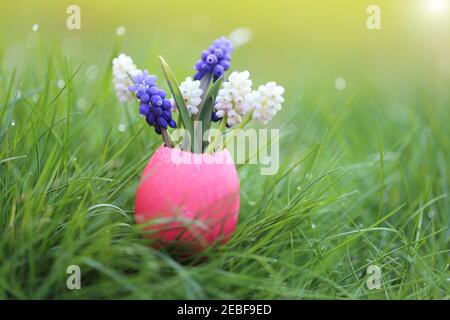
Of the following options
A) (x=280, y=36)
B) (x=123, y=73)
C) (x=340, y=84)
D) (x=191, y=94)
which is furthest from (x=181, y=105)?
(x=280, y=36)

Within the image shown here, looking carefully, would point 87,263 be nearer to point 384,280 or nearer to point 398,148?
point 384,280

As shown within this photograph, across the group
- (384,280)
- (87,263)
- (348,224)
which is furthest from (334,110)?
(87,263)

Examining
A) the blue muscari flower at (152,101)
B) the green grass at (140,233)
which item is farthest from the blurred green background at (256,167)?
the blue muscari flower at (152,101)

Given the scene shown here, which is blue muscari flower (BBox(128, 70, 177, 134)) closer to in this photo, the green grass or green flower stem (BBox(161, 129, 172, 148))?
green flower stem (BBox(161, 129, 172, 148))

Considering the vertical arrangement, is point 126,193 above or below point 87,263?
above

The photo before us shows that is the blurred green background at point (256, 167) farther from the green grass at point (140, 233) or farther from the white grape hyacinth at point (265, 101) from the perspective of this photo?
the white grape hyacinth at point (265, 101)

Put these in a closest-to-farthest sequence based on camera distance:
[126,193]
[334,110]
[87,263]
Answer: [87,263], [126,193], [334,110]

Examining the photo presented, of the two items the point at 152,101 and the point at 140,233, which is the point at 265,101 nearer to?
the point at 152,101
